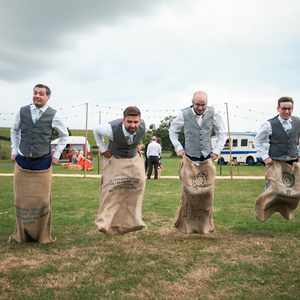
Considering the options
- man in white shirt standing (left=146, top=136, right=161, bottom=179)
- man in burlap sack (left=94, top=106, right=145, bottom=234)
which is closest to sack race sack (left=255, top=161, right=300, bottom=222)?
man in burlap sack (left=94, top=106, right=145, bottom=234)

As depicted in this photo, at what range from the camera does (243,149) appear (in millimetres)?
Answer: 30797

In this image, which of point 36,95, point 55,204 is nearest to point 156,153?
point 55,204

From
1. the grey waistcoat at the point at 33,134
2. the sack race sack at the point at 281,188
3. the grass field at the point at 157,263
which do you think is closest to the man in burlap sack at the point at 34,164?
the grey waistcoat at the point at 33,134

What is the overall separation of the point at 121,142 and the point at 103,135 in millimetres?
230

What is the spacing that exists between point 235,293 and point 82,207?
500cm

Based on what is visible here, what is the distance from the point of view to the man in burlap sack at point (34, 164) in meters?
5.03

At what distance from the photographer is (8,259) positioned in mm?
4449

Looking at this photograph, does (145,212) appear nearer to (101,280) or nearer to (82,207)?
(82,207)

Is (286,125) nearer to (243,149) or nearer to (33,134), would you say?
(33,134)

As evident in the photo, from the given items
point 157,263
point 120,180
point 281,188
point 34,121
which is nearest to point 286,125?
point 281,188

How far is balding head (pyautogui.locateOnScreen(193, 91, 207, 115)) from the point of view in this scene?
5.30m

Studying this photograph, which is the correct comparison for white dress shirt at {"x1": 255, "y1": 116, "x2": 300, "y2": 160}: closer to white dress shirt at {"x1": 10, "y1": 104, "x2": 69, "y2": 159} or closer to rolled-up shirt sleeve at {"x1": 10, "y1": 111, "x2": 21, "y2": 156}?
white dress shirt at {"x1": 10, "y1": 104, "x2": 69, "y2": 159}

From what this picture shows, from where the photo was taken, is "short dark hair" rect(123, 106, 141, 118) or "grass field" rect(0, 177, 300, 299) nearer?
"grass field" rect(0, 177, 300, 299)

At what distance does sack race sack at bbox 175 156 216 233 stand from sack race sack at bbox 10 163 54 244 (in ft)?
5.60
